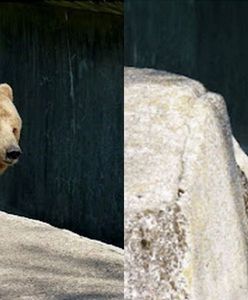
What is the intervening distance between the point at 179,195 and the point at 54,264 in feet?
2.75

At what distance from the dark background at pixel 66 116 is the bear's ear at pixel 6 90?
0.07 feet

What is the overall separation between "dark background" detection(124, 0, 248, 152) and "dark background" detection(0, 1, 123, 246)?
0.18m

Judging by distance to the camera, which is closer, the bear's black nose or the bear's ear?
the bear's ear

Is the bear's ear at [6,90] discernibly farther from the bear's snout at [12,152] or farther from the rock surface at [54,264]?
the rock surface at [54,264]

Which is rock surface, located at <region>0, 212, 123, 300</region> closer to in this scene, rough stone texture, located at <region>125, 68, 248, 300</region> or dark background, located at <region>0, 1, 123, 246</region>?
dark background, located at <region>0, 1, 123, 246</region>

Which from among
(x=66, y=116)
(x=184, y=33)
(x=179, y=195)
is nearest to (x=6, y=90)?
(x=66, y=116)

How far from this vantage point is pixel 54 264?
2.38m

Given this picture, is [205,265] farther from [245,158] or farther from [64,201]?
[64,201]

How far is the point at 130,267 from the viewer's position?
5.41ft

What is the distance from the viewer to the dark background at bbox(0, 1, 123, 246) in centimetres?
232

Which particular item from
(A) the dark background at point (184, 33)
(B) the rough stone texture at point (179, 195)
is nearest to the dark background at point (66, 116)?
(A) the dark background at point (184, 33)

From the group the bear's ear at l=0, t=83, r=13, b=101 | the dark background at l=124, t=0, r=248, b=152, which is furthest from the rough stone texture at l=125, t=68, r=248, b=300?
the bear's ear at l=0, t=83, r=13, b=101

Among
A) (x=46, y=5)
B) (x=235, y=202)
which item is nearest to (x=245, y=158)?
(x=235, y=202)

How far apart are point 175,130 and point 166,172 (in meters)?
0.09
